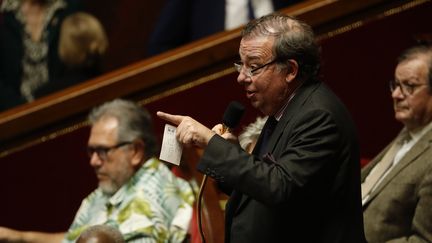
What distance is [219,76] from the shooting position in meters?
4.33

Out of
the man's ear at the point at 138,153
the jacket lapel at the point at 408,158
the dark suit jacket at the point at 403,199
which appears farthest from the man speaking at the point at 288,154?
the man's ear at the point at 138,153

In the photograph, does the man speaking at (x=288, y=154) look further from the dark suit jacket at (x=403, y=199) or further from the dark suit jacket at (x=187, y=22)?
the dark suit jacket at (x=187, y=22)

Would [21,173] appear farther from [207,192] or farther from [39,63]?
[207,192]

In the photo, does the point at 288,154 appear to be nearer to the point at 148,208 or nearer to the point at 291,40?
the point at 291,40

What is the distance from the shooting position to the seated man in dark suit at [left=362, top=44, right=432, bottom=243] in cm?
335

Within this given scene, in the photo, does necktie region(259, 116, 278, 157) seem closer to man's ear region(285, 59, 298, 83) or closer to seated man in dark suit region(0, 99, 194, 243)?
man's ear region(285, 59, 298, 83)

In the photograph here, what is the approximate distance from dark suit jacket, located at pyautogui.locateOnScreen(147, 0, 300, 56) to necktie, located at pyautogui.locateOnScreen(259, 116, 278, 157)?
1.91m

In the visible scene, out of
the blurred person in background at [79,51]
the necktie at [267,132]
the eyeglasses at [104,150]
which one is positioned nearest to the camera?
the necktie at [267,132]

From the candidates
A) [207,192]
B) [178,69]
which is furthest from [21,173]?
[207,192]

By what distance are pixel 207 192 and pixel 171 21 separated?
1.61m

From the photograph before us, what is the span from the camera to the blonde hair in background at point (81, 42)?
16.0ft

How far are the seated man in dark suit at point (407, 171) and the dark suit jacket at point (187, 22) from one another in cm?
106

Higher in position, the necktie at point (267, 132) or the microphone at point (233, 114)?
the microphone at point (233, 114)

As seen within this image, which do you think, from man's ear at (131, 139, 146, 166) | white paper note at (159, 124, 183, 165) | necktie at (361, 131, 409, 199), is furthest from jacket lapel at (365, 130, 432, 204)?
white paper note at (159, 124, 183, 165)
